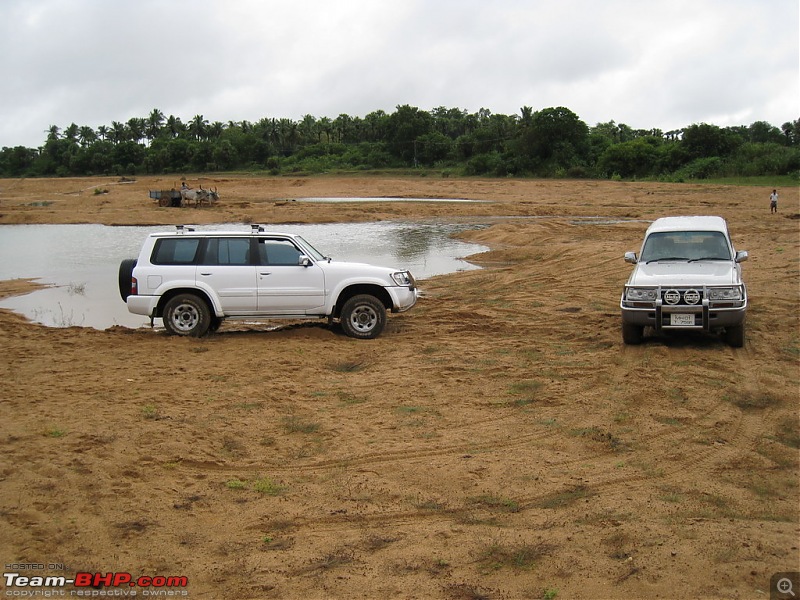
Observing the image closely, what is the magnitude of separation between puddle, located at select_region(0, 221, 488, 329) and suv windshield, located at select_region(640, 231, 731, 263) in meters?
7.40

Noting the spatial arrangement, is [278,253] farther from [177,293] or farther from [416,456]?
[416,456]

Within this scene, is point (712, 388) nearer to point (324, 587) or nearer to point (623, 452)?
point (623, 452)

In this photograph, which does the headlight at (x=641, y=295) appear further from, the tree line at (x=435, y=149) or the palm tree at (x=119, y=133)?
the palm tree at (x=119, y=133)

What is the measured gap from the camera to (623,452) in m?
7.35

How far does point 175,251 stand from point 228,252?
874 mm

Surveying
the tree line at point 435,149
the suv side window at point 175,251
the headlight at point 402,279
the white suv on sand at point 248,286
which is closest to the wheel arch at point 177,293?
the white suv on sand at point 248,286

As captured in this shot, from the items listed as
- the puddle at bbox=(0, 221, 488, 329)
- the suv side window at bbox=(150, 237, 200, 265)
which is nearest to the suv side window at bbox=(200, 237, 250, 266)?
the suv side window at bbox=(150, 237, 200, 265)

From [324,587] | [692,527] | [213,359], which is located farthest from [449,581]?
[213,359]

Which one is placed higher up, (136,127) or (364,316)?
(136,127)

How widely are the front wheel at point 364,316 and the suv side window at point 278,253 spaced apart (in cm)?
118

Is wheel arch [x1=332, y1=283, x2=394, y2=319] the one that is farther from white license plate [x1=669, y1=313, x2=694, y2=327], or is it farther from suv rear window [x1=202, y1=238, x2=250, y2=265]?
white license plate [x1=669, y1=313, x2=694, y2=327]

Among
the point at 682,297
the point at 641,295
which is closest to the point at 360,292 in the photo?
the point at 641,295

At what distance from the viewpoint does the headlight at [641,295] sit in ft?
35.5

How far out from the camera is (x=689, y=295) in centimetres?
1070
